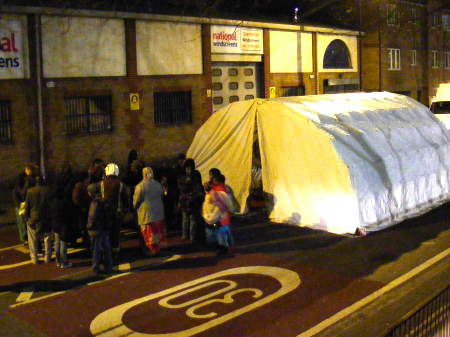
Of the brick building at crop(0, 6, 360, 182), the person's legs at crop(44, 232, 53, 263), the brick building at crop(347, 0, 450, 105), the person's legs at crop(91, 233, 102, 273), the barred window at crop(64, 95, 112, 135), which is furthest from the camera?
the brick building at crop(347, 0, 450, 105)

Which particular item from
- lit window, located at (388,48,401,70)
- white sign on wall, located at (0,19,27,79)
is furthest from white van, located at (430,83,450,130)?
→ white sign on wall, located at (0,19,27,79)

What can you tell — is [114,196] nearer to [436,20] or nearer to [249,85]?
[249,85]

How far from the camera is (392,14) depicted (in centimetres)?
3628

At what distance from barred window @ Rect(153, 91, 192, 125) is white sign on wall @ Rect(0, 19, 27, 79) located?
17.3 ft

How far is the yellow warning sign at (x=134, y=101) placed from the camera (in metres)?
20.1

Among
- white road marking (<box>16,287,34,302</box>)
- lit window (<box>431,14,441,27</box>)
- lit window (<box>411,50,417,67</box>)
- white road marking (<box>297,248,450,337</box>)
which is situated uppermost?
lit window (<box>431,14,441,27</box>)

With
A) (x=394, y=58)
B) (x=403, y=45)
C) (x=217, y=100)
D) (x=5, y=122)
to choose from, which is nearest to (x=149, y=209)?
(x=5, y=122)

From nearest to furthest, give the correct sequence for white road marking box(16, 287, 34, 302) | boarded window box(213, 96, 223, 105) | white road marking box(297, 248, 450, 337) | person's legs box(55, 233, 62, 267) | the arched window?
white road marking box(297, 248, 450, 337), white road marking box(16, 287, 34, 302), person's legs box(55, 233, 62, 267), boarded window box(213, 96, 223, 105), the arched window

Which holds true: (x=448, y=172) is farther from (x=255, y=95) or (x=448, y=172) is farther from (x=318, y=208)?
(x=255, y=95)

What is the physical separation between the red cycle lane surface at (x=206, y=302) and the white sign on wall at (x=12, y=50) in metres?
9.93

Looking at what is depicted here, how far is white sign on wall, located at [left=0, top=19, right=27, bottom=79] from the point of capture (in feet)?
54.9

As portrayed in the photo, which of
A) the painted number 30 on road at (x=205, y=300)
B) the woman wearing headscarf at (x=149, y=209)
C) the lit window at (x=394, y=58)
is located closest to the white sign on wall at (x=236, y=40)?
the lit window at (x=394, y=58)

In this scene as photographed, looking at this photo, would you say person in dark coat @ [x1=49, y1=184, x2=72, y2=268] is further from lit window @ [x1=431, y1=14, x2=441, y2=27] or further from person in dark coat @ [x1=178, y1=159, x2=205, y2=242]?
lit window @ [x1=431, y1=14, x2=441, y2=27]

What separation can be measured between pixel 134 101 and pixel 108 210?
1151 centimetres
